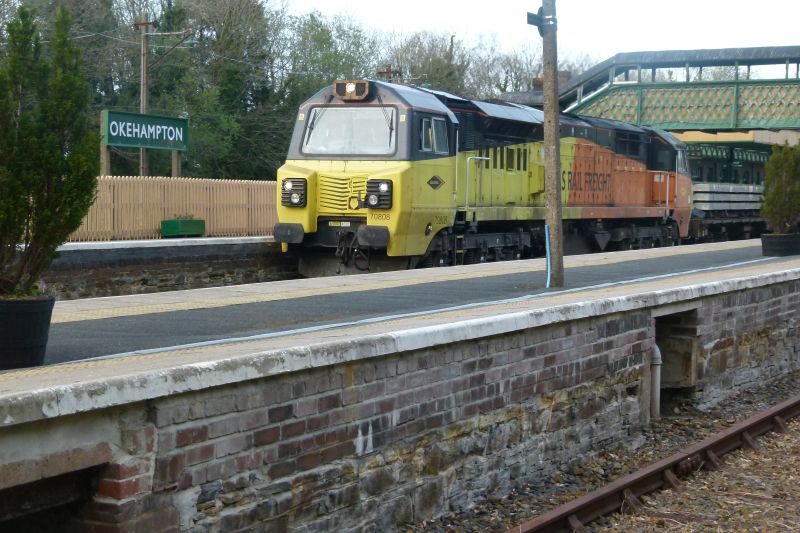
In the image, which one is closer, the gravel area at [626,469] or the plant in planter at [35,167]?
the plant in planter at [35,167]

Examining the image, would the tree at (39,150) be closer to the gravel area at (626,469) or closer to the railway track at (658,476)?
the gravel area at (626,469)

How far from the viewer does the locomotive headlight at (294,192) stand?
1712cm

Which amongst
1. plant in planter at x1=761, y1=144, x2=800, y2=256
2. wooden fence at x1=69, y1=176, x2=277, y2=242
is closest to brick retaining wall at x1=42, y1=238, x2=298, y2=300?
wooden fence at x1=69, y1=176, x2=277, y2=242

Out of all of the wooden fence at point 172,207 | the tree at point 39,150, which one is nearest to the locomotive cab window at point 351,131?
the wooden fence at point 172,207

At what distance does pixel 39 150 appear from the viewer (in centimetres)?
600

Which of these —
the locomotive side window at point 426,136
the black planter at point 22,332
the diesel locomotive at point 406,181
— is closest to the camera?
the black planter at point 22,332

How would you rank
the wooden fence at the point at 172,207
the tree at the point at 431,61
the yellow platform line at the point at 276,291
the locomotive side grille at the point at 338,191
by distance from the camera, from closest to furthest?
the yellow platform line at the point at 276,291, the locomotive side grille at the point at 338,191, the wooden fence at the point at 172,207, the tree at the point at 431,61

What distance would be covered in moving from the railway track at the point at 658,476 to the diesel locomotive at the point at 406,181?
23.2 feet

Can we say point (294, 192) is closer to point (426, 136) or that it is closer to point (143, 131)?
point (426, 136)

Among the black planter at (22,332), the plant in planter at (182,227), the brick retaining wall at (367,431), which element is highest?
the plant in planter at (182,227)

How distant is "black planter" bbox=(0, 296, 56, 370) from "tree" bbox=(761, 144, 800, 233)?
17.1m

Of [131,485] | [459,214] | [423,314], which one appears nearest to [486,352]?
[423,314]

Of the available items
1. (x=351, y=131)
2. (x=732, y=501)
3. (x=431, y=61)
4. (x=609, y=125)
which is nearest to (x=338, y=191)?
(x=351, y=131)

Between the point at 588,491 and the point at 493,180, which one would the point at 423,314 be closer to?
the point at 588,491
